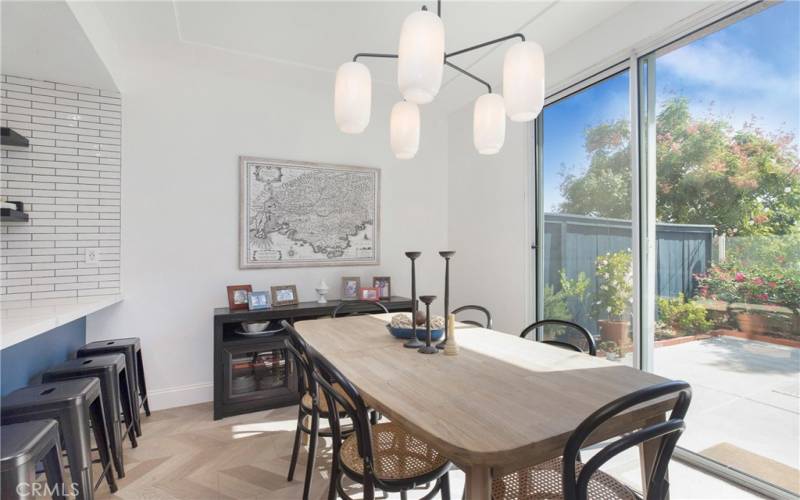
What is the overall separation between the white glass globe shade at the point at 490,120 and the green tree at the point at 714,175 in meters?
1.17

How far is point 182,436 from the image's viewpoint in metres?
2.48

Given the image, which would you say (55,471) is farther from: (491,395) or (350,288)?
(350,288)

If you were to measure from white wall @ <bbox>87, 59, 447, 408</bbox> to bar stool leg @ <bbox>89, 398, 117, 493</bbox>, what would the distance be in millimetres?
1127

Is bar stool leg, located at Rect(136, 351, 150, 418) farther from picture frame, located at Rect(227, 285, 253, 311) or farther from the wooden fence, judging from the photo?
the wooden fence

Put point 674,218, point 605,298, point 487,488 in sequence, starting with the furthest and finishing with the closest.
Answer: point 605,298 → point 674,218 → point 487,488

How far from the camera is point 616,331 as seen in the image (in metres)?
2.52

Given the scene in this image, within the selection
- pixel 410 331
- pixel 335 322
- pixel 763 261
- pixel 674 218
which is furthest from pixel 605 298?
pixel 335 322

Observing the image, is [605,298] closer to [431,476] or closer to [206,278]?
[431,476]

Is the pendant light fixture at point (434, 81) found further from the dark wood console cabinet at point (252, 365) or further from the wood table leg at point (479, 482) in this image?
the dark wood console cabinet at point (252, 365)

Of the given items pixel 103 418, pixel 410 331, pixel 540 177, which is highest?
pixel 540 177

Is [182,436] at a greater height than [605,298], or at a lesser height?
lesser

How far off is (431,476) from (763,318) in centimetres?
182

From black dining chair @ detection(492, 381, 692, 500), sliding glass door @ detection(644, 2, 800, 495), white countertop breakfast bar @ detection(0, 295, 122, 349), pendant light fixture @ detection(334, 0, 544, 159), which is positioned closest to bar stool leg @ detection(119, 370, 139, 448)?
white countertop breakfast bar @ detection(0, 295, 122, 349)

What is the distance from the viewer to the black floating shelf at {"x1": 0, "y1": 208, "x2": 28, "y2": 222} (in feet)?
7.35
